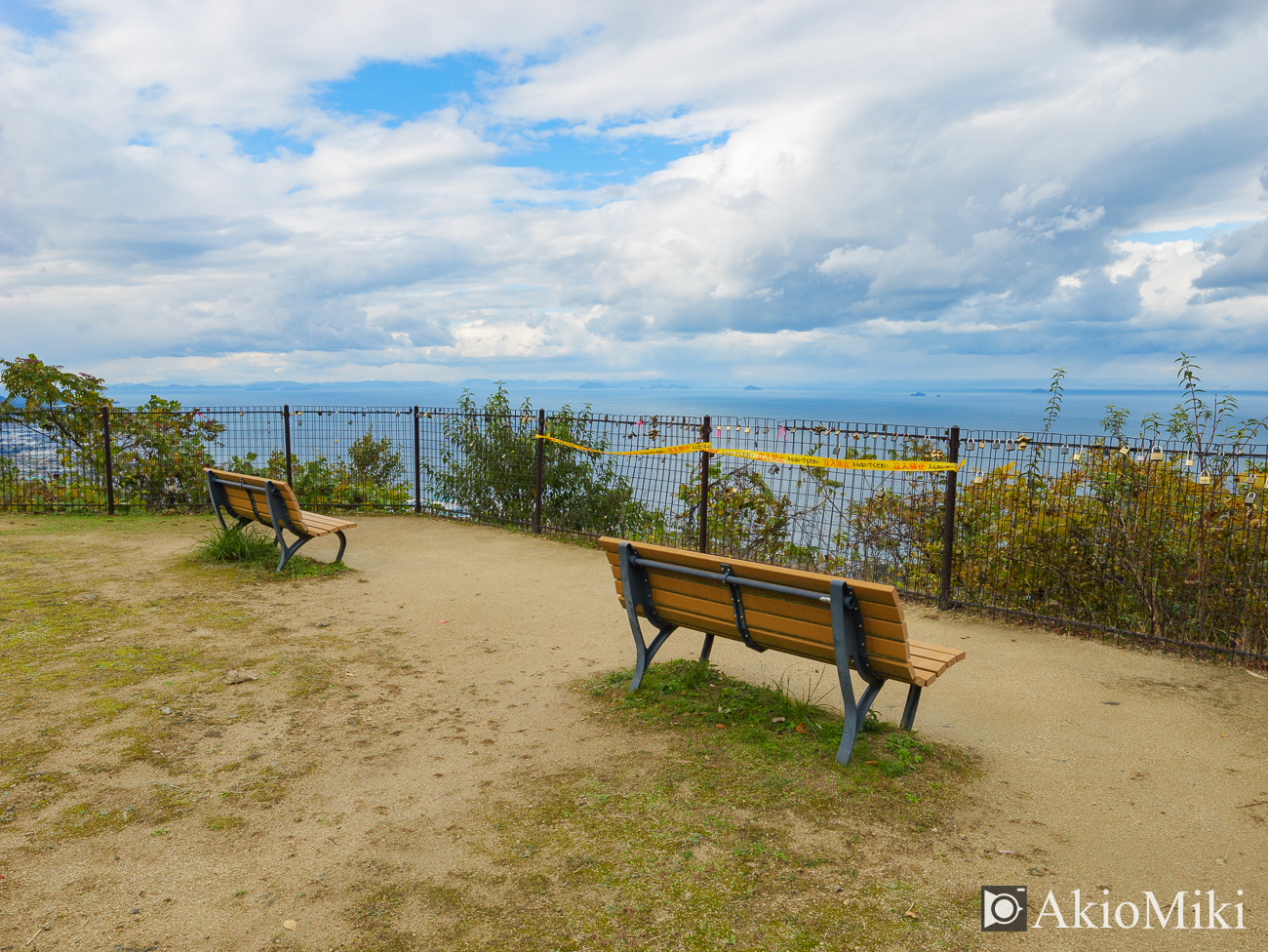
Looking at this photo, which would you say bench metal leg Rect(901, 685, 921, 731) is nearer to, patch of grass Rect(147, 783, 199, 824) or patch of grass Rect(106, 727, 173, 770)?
patch of grass Rect(147, 783, 199, 824)

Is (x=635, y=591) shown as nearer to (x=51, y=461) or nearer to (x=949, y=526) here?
(x=949, y=526)

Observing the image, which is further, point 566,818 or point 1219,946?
point 566,818

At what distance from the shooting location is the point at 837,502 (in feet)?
26.6

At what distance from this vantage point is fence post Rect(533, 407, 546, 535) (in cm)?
1054

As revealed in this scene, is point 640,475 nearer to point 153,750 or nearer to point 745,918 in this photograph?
point 153,750

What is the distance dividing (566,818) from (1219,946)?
238cm

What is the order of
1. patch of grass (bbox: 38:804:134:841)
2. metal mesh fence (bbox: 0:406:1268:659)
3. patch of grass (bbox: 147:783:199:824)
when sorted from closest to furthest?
patch of grass (bbox: 38:804:134:841)
patch of grass (bbox: 147:783:199:824)
metal mesh fence (bbox: 0:406:1268:659)

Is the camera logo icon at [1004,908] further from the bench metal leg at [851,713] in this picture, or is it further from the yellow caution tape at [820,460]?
the yellow caution tape at [820,460]

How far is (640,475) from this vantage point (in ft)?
32.7

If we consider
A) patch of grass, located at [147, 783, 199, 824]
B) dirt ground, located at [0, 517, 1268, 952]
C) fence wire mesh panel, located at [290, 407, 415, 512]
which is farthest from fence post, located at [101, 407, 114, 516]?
patch of grass, located at [147, 783, 199, 824]

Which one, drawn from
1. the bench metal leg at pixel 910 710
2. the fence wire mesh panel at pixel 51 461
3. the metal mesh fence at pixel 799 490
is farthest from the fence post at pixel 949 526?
the fence wire mesh panel at pixel 51 461

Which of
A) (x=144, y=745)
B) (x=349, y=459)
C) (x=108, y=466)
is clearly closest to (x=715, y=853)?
(x=144, y=745)

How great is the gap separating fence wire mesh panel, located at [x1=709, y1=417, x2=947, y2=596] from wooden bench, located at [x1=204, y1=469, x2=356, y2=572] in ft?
13.7

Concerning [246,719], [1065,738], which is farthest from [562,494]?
[1065,738]
